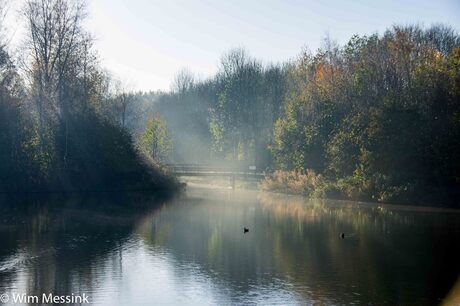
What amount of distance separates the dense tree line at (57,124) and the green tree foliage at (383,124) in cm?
2015

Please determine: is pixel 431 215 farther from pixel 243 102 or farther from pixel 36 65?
pixel 243 102

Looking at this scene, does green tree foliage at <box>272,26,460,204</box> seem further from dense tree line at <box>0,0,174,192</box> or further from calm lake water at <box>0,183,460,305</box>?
dense tree line at <box>0,0,174,192</box>

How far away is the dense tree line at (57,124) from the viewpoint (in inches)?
2442

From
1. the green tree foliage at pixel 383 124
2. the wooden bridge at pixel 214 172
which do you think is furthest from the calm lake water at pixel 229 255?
the wooden bridge at pixel 214 172

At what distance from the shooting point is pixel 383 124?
57.0 meters

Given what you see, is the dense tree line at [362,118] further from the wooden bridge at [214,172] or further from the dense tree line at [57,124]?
the dense tree line at [57,124]

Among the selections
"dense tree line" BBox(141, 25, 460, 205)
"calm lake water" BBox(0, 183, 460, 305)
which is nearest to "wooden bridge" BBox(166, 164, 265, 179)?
"dense tree line" BBox(141, 25, 460, 205)

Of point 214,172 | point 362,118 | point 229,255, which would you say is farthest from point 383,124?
point 214,172

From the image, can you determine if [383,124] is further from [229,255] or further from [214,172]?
[214,172]

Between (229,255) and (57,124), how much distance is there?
132ft

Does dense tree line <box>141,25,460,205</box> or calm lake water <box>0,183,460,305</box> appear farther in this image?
dense tree line <box>141,25,460,205</box>

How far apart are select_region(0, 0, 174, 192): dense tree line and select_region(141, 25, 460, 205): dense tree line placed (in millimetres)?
19725


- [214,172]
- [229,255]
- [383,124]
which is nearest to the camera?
[229,255]

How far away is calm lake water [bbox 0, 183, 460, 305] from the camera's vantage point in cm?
2217
